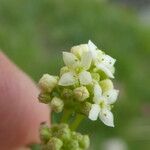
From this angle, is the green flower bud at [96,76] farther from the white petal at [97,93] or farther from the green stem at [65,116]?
the green stem at [65,116]

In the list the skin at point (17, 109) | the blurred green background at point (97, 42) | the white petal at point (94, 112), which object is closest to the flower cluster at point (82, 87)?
the white petal at point (94, 112)

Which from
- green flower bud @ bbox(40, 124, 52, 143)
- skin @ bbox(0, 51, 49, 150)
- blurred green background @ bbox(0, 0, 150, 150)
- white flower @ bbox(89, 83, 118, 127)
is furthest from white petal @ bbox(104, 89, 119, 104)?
blurred green background @ bbox(0, 0, 150, 150)

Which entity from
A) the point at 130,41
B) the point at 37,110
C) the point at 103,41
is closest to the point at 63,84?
the point at 37,110

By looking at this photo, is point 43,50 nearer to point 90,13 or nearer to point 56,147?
point 90,13

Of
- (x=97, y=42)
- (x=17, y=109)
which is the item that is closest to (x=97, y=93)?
(x=17, y=109)

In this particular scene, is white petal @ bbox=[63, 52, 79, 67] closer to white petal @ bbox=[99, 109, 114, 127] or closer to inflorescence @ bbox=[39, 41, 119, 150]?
inflorescence @ bbox=[39, 41, 119, 150]

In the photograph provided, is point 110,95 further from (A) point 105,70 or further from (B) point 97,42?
(B) point 97,42

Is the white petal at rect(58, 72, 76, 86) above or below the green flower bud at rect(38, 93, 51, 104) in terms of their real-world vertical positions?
above
